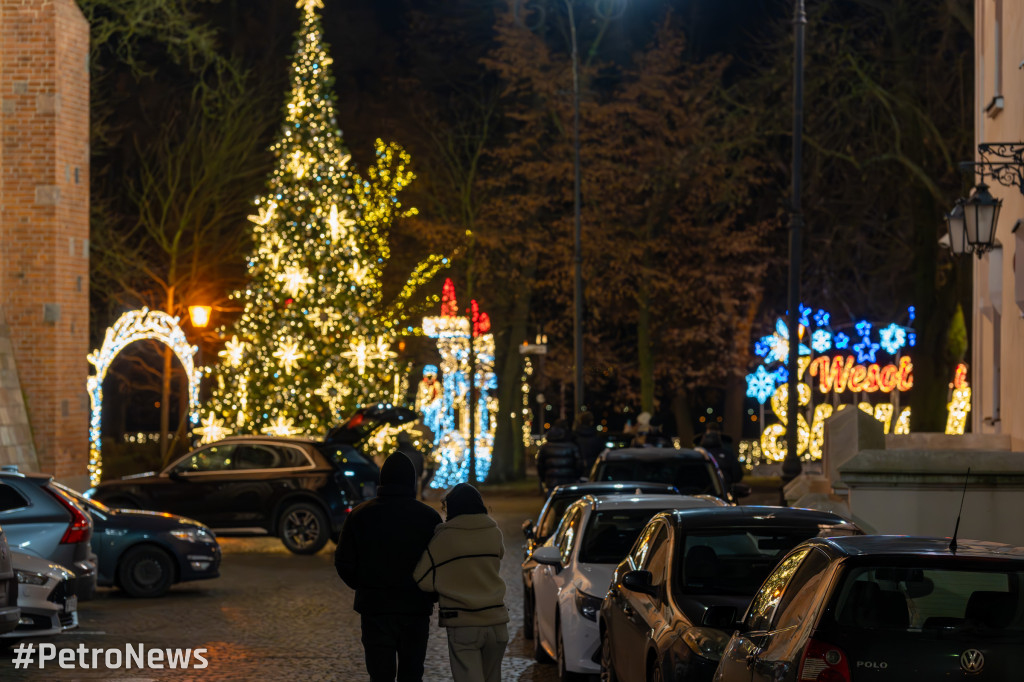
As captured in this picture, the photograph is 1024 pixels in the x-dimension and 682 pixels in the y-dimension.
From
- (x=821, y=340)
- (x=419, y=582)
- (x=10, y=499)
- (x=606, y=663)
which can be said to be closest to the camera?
(x=419, y=582)

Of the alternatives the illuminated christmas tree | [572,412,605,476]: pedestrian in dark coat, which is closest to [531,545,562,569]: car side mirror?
[572,412,605,476]: pedestrian in dark coat

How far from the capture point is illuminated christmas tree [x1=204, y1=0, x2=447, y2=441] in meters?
32.5

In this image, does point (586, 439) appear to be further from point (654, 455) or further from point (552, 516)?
point (552, 516)

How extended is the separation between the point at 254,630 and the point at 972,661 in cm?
→ 962

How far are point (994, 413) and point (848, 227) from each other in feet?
59.7

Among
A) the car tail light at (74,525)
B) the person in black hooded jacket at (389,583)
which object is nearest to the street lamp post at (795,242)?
the car tail light at (74,525)

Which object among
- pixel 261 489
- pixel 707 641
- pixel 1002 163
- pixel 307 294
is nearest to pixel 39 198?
pixel 261 489

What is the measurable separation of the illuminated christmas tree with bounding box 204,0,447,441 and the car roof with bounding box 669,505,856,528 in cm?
2351

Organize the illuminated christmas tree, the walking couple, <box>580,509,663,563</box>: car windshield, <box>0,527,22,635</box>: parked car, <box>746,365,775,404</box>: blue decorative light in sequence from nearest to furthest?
the walking couple, <box>0,527,22,635</box>: parked car, <box>580,509,663,563</box>: car windshield, the illuminated christmas tree, <box>746,365,775,404</box>: blue decorative light

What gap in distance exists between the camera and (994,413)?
70.4 feet

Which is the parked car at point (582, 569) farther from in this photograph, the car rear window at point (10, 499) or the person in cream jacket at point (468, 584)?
the car rear window at point (10, 499)

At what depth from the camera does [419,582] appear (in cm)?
797

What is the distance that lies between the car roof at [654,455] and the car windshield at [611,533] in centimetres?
520

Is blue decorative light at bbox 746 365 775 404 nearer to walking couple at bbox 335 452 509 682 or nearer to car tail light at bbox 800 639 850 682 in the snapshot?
walking couple at bbox 335 452 509 682
